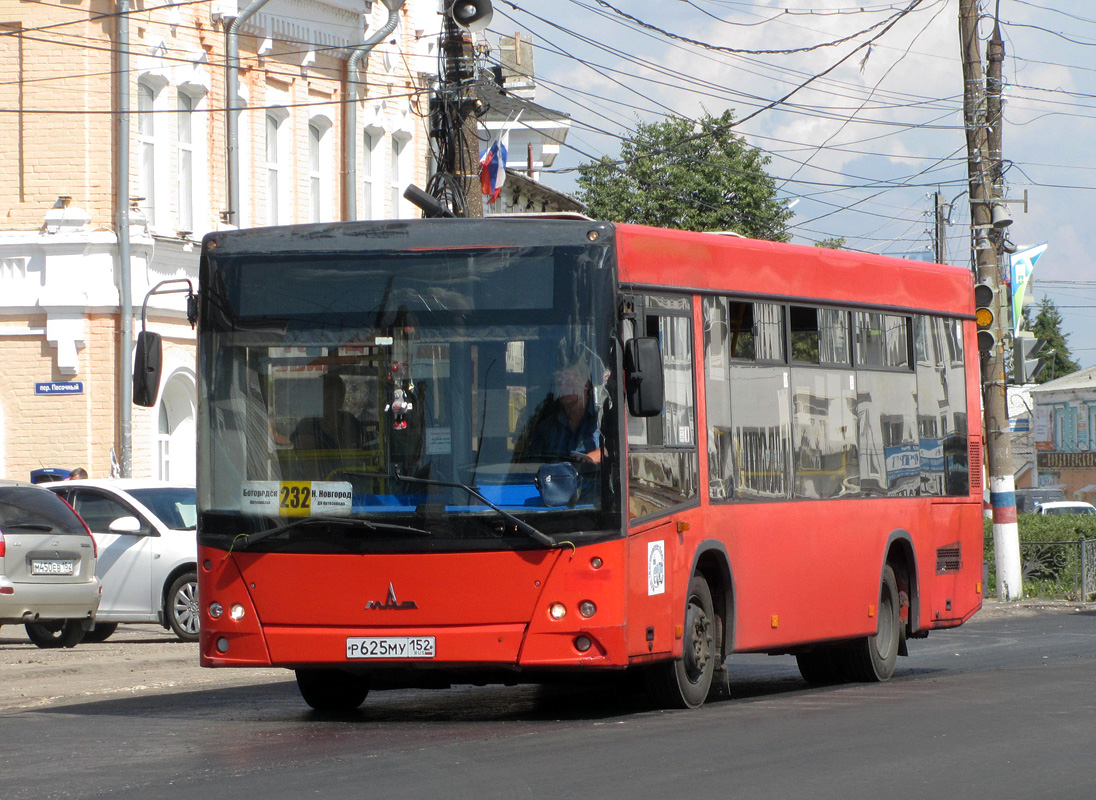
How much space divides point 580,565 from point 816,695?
3317mm

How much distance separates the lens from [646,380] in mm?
10922

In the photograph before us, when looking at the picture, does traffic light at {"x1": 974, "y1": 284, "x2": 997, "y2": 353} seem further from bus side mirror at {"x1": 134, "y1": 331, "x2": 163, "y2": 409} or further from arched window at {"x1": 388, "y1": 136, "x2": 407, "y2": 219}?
bus side mirror at {"x1": 134, "y1": 331, "x2": 163, "y2": 409}

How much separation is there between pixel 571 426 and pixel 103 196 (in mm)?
19223

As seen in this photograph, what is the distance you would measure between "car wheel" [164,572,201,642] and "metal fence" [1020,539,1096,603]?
13831 millimetres

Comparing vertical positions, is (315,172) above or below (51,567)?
above

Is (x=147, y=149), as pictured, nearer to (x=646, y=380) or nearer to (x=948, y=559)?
(x=948, y=559)

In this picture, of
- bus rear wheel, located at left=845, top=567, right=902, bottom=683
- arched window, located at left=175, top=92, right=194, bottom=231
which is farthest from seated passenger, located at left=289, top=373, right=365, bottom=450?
arched window, located at left=175, top=92, right=194, bottom=231

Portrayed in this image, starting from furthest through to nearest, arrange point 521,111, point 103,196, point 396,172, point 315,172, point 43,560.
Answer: point 521,111
point 396,172
point 315,172
point 103,196
point 43,560

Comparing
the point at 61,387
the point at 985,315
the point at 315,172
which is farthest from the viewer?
the point at 315,172

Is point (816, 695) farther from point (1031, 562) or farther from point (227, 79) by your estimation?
point (227, 79)

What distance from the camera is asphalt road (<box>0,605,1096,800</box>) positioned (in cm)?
869

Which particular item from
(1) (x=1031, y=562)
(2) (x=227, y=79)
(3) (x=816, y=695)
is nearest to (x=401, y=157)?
(2) (x=227, y=79)

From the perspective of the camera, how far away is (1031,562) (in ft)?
95.3

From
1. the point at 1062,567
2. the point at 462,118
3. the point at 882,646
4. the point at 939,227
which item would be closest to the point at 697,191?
the point at 939,227
